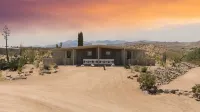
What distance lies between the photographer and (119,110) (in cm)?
2066

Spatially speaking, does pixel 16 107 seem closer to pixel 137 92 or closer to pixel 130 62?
pixel 137 92

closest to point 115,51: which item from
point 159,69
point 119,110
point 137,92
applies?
point 159,69

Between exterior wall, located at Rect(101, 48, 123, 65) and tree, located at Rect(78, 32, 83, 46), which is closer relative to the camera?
exterior wall, located at Rect(101, 48, 123, 65)

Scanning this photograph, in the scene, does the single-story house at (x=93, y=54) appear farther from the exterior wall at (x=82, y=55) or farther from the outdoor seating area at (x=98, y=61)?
the outdoor seating area at (x=98, y=61)

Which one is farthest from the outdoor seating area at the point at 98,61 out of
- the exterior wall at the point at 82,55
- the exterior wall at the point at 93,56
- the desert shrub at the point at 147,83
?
the desert shrub at the point at 147,83

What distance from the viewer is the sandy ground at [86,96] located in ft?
61.6

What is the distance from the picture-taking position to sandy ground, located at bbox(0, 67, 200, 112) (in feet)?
61.6

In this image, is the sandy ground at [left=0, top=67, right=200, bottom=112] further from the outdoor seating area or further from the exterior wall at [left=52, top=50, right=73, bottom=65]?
the exterior wall at [left=52, top=50, right=73, bottom=65]

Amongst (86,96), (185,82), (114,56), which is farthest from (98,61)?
(86,96)

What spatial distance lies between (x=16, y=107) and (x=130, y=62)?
1097 inches

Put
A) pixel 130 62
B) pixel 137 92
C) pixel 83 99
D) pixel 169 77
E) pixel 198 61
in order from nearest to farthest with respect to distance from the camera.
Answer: pixel 83 99, pixel 137 92, pixel 169 77, pixel 130 62, pixel 198 61

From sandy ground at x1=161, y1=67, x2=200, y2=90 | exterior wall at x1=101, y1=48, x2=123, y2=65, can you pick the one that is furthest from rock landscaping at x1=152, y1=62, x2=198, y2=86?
exterior wall at x1=101, y1=48, x2=123, y2=65

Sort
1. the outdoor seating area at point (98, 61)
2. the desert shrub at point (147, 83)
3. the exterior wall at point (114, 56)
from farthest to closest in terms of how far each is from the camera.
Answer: the exterior wall at point (114, 56) → the outdoor seating area at point (98, 61) → the desert shrub at point (147, 83)

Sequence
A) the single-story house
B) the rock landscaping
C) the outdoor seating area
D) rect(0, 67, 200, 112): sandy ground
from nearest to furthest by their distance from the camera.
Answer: rect(0, 67, 200, 112): sandy ground < the rock landscaping < the outdoor seating area < the single-story house
